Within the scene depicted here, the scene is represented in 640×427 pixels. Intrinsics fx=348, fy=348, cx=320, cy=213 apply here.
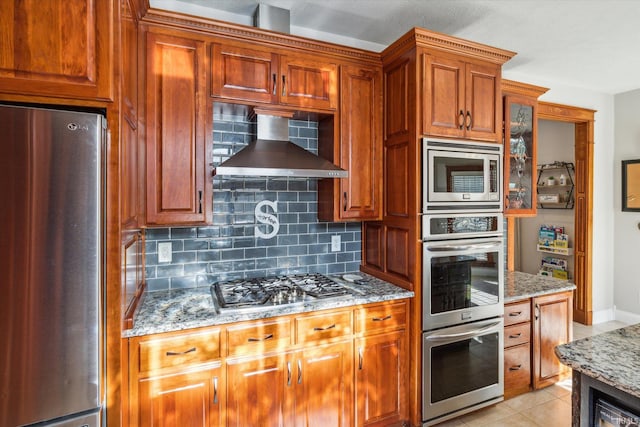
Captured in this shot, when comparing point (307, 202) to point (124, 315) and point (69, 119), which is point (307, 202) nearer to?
point (124, 315)

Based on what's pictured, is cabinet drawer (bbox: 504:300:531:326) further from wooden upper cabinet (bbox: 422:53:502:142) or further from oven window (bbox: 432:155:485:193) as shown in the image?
wooden upper cabinet (bbox: 422:53:502:142)

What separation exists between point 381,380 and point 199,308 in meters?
1.25

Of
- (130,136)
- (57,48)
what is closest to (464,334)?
(130,136)

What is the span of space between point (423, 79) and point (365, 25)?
771 millimetres

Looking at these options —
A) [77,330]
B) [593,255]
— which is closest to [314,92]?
[77,330]

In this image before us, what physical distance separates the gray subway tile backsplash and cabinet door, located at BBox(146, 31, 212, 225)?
0.97 feet

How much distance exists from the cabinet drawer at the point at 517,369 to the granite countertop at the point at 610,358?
1.28 metres

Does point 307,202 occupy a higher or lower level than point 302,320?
higher

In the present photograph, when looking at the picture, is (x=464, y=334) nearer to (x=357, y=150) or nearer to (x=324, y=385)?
(x=324, y=385)

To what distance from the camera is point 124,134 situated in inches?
61.6

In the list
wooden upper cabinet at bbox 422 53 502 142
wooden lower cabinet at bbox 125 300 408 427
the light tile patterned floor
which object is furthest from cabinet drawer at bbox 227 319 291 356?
wooden upper cabinet at bbox 422 53 502 142

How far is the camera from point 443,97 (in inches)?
92.2

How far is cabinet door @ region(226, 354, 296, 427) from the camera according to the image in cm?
187

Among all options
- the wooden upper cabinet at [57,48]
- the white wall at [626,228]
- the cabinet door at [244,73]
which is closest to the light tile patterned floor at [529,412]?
the white wall at [626,228]
